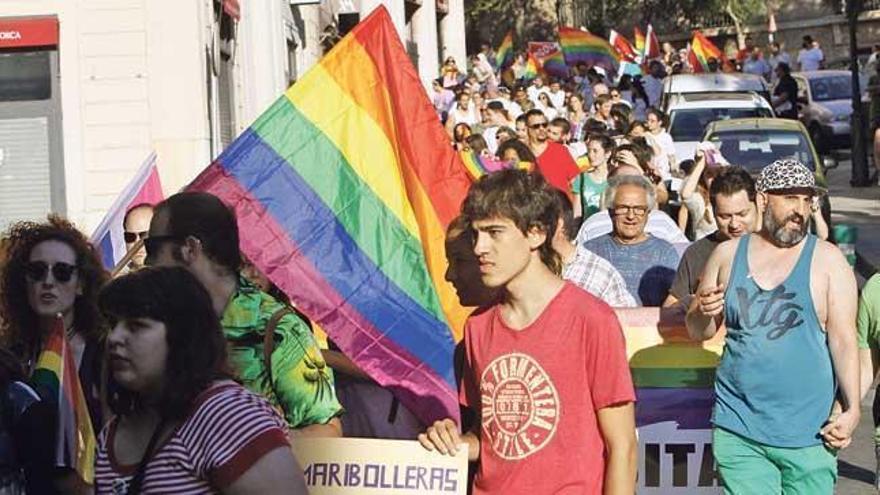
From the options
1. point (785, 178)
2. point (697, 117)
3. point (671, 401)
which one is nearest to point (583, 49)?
point (697, 117)

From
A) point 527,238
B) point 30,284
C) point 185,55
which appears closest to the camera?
point 527,238

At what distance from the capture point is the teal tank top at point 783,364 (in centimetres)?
667

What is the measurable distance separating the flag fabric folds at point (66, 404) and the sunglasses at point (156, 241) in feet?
1.71

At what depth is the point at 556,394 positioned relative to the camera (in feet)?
17.3

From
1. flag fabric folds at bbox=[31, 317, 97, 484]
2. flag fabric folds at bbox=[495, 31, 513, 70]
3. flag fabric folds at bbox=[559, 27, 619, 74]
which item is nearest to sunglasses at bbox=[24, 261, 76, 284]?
flag fabric folds at bbox=[31, 317, 97, 484]

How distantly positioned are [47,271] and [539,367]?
202 centimetres

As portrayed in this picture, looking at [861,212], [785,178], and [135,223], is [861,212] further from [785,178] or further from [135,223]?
[785,178]

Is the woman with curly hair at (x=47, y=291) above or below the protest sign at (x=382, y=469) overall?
above

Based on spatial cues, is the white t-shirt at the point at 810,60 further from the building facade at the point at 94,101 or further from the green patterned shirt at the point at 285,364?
the green patterned shirt at the point at 285,364

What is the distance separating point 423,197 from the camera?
21.2 ft

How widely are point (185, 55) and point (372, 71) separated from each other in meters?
11.5

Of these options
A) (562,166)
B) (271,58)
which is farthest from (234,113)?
(562,166)

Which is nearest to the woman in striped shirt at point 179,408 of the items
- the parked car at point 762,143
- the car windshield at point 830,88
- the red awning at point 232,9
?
the red awning at point 232,9

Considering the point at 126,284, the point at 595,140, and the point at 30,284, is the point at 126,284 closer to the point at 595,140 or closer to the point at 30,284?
the point at 30,284
